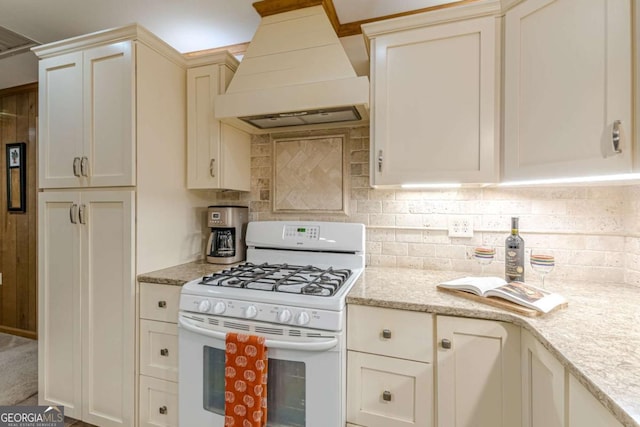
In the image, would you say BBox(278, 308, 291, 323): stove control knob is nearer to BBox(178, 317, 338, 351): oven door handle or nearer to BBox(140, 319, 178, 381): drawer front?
BBox(178, 317, 338, 351): oven door handle

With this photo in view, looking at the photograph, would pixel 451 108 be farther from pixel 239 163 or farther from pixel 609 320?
pixel 239 163

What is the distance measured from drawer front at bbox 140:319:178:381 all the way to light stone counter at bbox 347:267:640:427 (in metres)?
0.99

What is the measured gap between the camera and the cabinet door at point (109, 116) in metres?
1.58

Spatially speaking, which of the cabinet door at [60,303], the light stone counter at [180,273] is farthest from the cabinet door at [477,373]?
the cabinet door at [60,303]

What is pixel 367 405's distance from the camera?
1271 millimetres

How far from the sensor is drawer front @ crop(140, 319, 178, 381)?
5.15 feet

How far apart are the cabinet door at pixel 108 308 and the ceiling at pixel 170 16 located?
3.66 feet

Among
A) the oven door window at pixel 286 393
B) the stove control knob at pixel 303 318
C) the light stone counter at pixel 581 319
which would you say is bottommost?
the oven door window at pixel 286 393

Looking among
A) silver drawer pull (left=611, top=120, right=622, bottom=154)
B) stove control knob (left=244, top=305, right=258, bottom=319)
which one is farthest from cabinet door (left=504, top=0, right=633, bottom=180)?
stove control knob (left=244, top=305, right=258, bottom=319)

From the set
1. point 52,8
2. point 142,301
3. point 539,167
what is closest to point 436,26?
point 539,167

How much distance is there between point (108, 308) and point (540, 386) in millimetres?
1994

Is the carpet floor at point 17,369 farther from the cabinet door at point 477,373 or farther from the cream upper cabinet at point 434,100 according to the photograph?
the cream upper cabinet at point 434,100

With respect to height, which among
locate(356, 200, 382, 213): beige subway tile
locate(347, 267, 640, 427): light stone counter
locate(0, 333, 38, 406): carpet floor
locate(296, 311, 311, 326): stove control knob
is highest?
locate(356, 200, 382, 213): beige subway tile

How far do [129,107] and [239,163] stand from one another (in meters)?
0.69
